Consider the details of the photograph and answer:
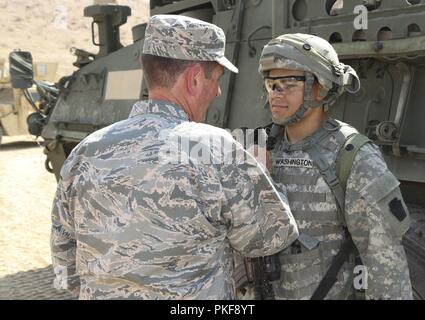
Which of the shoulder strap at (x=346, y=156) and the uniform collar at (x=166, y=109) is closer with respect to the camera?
the uniform collar at (x=166, y=109)

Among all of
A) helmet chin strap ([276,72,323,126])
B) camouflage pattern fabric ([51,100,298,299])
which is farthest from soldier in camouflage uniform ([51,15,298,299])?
helmet chin strap ([276,72,323,126])

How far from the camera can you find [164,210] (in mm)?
1778

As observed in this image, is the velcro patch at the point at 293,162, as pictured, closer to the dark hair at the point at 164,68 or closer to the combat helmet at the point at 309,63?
the combat helmet at the point at 309,63

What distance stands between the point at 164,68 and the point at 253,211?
1.64ft

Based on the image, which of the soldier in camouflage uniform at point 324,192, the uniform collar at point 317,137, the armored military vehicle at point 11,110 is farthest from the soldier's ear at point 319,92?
the armored military vehicle at point 11,110

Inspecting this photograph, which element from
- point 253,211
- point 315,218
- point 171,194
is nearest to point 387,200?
point 315,218

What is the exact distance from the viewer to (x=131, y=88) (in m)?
5.16

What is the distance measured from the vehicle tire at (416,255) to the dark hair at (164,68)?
4.89 ft

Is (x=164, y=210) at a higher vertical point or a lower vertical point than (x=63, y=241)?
higher

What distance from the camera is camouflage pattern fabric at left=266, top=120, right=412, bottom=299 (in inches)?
83.3

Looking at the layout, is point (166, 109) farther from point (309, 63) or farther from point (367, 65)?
point (367, 65)

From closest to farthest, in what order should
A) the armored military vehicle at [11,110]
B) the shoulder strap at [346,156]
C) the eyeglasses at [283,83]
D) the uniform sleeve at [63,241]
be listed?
the uniform sleeve at [63,241], the shoulder strap at [346,156], the eyeglasses at [283,83], the armored military vehicle at [11,110]

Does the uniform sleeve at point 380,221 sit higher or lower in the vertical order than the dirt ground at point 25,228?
higher

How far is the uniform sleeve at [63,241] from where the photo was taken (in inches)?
80.2
